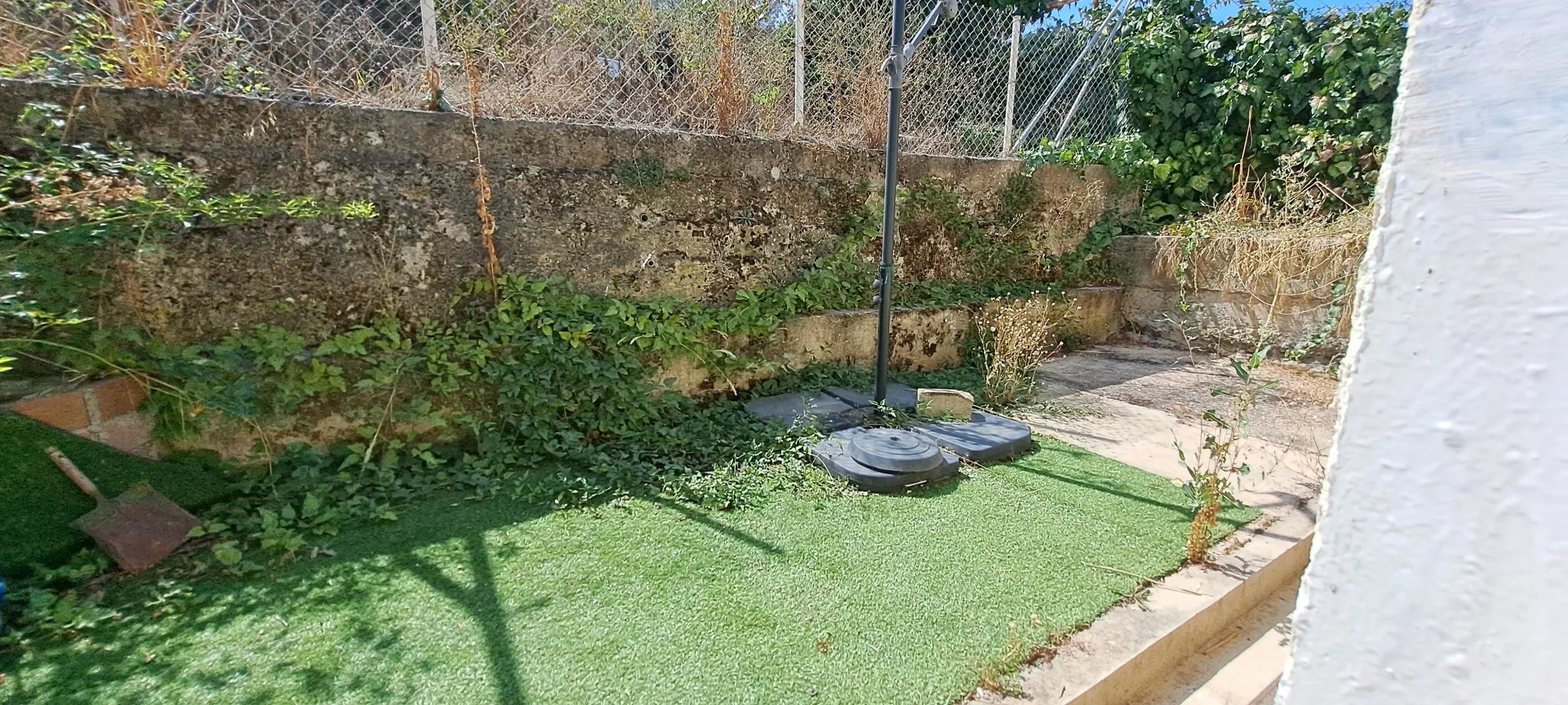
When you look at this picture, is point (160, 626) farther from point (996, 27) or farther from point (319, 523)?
point (996, 27)

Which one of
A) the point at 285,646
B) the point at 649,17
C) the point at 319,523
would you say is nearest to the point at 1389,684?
the point at 285,646

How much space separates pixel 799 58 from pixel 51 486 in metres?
4.43

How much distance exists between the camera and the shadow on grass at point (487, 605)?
175 cm

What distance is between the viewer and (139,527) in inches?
89.0

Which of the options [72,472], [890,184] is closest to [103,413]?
[72,472]

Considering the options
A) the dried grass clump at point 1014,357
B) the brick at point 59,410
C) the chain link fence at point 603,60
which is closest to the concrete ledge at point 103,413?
the brick at point 59,410

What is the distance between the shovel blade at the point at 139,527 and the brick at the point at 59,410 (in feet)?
1.10

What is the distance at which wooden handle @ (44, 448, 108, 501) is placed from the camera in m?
2.31

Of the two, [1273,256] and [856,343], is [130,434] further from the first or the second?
[1273,256]

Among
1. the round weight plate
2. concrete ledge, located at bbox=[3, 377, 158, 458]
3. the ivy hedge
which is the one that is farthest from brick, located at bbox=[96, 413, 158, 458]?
the ivy hedge

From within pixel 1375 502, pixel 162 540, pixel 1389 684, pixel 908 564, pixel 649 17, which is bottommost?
pixel 908 564

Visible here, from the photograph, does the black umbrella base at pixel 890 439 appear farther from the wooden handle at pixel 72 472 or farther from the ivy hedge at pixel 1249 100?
the ivy hedge at pixel 1249 100

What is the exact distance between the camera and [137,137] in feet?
8.24

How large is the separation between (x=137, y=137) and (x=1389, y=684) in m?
3.81
